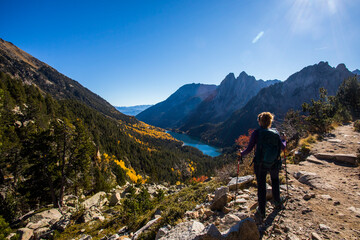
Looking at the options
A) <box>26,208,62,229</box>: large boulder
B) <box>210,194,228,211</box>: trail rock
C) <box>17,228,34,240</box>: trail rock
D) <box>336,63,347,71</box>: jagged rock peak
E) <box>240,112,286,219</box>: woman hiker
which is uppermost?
<box>336,63,347,71</box>: jagged rock peak

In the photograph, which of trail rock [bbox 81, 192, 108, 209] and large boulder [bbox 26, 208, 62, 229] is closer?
large boulder [bbox 26, 208, 62, 229]

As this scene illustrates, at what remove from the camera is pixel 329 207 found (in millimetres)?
4039

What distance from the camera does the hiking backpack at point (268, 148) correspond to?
140 inches

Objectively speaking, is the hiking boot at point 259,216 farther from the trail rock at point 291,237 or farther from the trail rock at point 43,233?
the trail rock at point 43,233

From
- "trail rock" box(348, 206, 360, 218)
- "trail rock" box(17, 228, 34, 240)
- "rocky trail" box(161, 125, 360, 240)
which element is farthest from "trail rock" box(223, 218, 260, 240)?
"trail rock" box(17, 228, 34, 240)

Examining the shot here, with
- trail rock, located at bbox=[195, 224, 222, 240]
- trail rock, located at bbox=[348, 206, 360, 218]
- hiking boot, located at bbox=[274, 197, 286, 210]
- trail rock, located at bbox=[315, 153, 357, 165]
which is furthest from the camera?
trail rock, located at bbox=[315, 153, 357, 165]

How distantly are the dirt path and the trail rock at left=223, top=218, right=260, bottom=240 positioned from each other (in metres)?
0.61

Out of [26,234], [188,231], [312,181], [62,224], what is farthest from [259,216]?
[26,234]

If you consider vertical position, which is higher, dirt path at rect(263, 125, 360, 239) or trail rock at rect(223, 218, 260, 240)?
trail rock at rect(223, 218, 260, 240)

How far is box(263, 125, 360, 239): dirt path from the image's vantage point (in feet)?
10.4

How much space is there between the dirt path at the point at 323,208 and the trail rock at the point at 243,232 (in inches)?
24.1

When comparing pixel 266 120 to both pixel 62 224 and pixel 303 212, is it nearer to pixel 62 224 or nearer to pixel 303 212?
pixel 303 212

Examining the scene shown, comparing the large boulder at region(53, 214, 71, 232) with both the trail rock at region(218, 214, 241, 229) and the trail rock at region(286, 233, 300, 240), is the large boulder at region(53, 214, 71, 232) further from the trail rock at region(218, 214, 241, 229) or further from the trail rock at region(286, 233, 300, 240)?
the trail rock at region(286, 233, 300, 240)

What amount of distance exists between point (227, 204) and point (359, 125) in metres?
17.0
